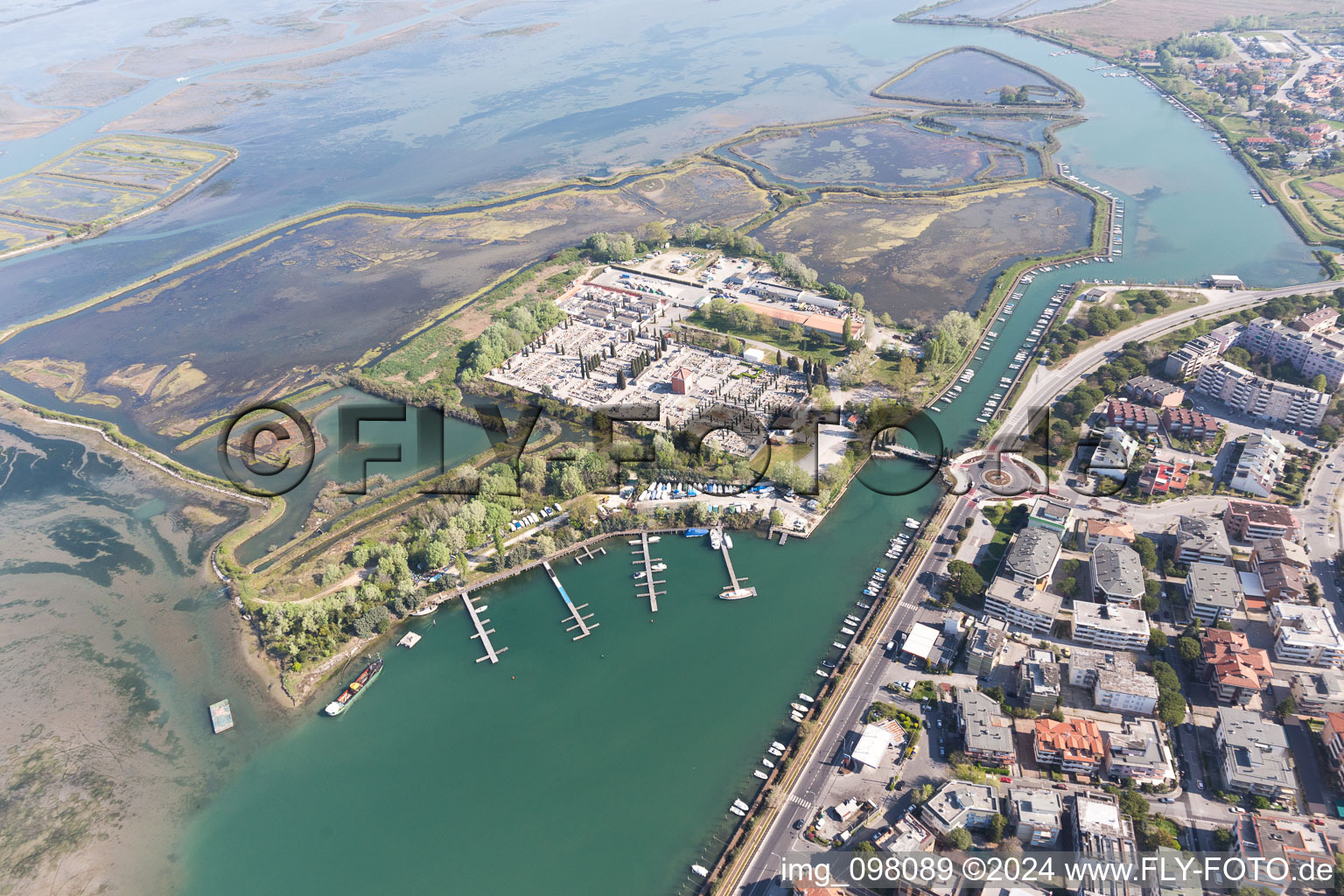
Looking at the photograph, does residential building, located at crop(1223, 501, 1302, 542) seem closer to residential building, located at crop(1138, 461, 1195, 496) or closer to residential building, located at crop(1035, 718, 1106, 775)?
residential building, located at crop(1138, 461, 1195, 496)

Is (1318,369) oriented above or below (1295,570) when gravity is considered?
above

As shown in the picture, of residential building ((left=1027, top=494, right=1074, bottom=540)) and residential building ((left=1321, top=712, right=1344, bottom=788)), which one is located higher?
residential building ((left=1027, top=494, right=1074, bottom=540))

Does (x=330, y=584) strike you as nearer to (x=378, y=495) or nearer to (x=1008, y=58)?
(x=378, y=495)

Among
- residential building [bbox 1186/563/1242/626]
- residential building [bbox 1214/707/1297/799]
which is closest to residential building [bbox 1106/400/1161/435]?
residential building [bbox 1186/563/1242/626]

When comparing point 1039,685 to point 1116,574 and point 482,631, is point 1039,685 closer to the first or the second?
point 1116,574

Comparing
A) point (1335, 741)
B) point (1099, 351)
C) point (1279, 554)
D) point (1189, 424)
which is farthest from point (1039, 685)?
point (1099, 351)

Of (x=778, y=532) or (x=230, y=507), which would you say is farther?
(x=230, y=507)

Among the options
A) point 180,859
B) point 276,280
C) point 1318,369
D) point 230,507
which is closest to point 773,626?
point 180,859
